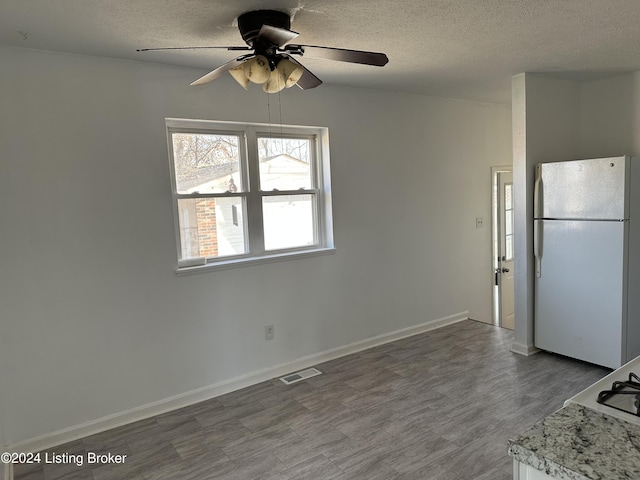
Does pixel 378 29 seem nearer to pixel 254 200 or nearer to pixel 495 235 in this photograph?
pixel 254 200

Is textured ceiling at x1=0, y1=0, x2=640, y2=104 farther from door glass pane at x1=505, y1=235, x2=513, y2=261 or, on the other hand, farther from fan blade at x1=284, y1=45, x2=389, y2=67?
door glass pane at x1=505, y1=235, x2=513, y2=261

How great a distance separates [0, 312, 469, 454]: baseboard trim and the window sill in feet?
2.92

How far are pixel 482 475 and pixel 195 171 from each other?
272 cm

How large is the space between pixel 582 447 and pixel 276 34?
5.84ft

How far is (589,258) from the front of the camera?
341 cm

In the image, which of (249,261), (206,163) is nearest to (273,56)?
(206,163)

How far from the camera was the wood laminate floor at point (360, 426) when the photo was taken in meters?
2.40

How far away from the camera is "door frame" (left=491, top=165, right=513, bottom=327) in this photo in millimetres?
5086

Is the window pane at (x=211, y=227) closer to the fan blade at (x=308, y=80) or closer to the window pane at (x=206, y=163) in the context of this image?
the window pane at (x=206, y=163)

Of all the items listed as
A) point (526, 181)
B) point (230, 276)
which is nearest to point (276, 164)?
point (230, 276)

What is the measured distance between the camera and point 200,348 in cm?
324

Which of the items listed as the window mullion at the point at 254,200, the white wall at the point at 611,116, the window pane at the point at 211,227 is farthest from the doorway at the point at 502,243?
the window pane at the point at 211,227

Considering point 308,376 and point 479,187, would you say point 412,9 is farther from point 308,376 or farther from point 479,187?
point 479,187

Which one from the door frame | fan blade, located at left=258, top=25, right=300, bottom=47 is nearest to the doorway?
the door frame
